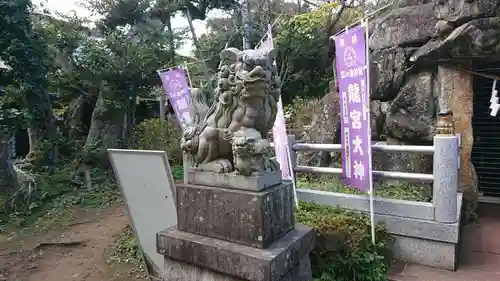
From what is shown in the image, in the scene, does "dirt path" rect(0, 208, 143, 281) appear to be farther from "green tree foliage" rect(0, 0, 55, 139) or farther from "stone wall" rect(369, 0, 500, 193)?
"stone wall" rect(369, 0, 500, 193)

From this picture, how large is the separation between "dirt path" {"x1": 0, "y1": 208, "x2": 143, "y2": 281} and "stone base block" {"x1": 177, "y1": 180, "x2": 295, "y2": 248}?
2391mm

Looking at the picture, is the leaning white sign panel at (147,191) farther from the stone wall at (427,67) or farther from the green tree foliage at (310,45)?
the green tree foliage at (310,45)

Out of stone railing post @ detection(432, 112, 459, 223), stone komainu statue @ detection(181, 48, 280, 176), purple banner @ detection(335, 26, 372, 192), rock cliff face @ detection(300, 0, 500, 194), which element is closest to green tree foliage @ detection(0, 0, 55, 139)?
stone komainu statue @ detection(181, 48, 280, 176)

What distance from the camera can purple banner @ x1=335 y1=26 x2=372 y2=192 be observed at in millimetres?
3779

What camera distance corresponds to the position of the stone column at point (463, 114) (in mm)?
5281

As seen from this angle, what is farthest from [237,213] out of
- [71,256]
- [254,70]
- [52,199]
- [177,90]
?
[52,199]

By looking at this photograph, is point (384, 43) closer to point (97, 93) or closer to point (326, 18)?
point (326, 18)

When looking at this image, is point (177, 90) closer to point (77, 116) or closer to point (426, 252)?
point (77, 116)

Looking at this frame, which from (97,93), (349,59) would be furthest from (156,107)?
(349,59)

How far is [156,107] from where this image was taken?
16.1 m

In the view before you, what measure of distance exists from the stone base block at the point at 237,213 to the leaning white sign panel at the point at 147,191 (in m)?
0.64

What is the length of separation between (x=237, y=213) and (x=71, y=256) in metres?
4.46

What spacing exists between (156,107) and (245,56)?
14204 mm

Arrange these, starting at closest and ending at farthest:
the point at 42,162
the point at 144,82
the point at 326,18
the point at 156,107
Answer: the point at 42,162 < the point at 144,82 < the point at 326,18 < the point at 156,107
